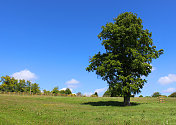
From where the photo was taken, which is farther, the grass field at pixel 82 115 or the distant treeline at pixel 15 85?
the distant treeline at pixel 15 85

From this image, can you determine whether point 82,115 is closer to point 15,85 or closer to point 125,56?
point 125,56

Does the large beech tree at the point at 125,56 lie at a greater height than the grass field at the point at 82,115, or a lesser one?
greater

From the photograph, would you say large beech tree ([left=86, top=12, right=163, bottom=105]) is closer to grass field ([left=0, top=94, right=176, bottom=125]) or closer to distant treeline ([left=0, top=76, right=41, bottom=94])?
grass field ([left=0, top=94, right=176, bottom=125])

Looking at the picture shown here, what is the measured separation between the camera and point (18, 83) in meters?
115

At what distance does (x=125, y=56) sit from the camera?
33562 millimetres

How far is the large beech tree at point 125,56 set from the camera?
102 feet

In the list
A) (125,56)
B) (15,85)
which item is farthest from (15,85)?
(125,56)

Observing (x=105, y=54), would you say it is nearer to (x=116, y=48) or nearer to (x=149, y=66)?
(x=116, y=48)

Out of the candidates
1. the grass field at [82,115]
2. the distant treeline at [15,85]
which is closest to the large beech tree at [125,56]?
the grass field at [82,115]

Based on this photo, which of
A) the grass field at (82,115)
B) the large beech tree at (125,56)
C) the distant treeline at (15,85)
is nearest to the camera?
the grass field at (82,115)

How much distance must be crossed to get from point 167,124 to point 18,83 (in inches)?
4541

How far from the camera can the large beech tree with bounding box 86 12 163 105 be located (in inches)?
1225

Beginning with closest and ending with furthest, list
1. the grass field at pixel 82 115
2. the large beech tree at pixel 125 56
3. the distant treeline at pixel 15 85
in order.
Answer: the grass field at pixel 82 115, the large beech tree at pixel 125 56, the distant treeline at pixel 15 85

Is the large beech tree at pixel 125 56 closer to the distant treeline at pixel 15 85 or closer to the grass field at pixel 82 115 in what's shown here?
the grass field at pixel 82 115
